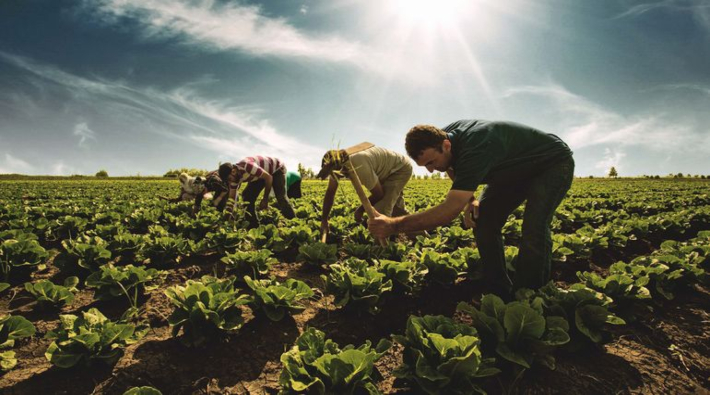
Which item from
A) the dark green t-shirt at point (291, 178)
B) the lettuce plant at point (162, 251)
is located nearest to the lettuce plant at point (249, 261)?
the lettuce plant at point (162, 251)

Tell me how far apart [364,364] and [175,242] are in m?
3.79

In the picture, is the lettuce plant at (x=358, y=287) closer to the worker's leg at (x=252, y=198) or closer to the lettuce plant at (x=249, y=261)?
the lettuce plant at (x=249, y=261)

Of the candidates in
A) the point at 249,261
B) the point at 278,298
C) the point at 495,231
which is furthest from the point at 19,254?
the point at 495,231

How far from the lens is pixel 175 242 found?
453 cm

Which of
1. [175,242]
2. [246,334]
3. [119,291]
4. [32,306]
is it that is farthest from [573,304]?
[32,306]

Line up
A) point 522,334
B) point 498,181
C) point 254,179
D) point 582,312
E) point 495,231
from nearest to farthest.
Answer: point 522,334
point 582,312
point 498,181
point 495,231
point 254,179

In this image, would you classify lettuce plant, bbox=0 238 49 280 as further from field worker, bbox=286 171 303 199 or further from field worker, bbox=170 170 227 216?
field worker, bbox=286 171 303 199

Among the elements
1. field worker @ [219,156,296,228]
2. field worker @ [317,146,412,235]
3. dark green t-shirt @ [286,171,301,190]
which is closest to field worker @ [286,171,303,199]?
dark green t-shirt @ [286,171,301,190]

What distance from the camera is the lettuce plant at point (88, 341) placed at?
2158 millimetres

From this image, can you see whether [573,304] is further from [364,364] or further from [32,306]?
[32,306]

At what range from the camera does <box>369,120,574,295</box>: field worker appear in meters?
2.74

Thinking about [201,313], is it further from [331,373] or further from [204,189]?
[204,189]

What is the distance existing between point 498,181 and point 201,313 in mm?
3146

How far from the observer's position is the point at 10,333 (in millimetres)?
2330
